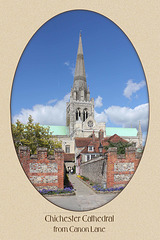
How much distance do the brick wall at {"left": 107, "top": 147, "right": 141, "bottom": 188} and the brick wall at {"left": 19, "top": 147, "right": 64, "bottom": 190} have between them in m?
1.63

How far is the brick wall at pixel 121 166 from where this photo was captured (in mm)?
5141

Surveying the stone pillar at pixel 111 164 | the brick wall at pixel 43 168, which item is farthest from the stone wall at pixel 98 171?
the brick wall at pixel 43 168

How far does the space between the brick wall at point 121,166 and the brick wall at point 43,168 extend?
1.63m

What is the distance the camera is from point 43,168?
5.41 meters

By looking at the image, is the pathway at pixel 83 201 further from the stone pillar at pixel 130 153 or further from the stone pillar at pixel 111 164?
the stone pillar at pixel 130 153

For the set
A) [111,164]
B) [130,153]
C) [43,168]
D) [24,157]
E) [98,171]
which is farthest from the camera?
[98,171]

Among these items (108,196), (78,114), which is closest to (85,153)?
(108,196)

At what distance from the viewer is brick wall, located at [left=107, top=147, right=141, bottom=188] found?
514cm

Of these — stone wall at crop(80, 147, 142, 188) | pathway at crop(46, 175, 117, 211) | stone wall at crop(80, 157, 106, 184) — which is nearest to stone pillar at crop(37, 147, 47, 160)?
pathway at crop(46, 175, 117, 211)

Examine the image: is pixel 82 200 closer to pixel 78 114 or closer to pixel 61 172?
pixel 61 172

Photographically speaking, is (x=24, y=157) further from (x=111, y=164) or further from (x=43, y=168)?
(x=111, y=164)

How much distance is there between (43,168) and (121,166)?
2.46m

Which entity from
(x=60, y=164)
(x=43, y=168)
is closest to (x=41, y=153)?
(x=43, y=168)

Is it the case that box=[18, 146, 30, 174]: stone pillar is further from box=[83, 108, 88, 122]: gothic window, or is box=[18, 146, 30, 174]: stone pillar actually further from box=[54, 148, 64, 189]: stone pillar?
box=[83, 108, 88, 122]: gothic window
